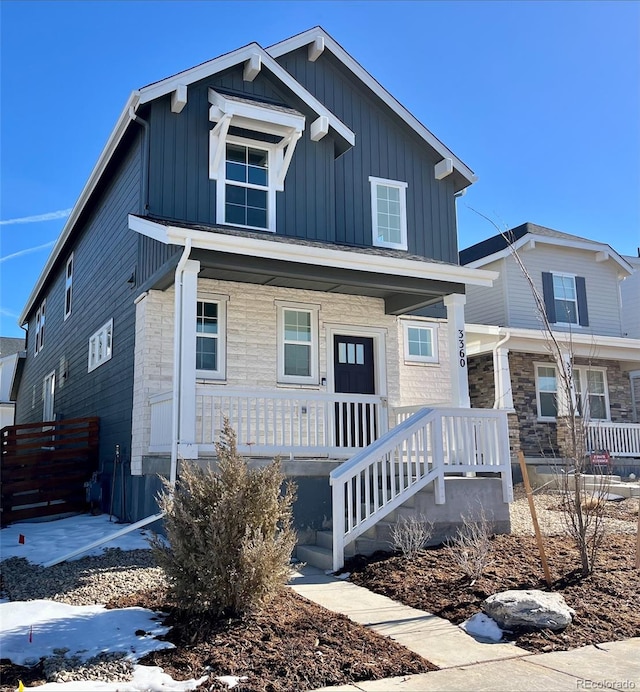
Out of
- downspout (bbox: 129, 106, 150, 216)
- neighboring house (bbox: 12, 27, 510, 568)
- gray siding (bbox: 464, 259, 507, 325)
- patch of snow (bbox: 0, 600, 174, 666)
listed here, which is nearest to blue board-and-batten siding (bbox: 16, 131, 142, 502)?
neighboring house (bbox: 12, 27, 510, 568)

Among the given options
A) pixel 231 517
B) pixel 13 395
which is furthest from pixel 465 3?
pixel 13 395

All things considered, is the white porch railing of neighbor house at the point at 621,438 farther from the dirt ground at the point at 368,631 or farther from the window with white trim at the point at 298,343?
the dirt ground at the point at 368,631

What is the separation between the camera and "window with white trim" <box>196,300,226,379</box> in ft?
34.7

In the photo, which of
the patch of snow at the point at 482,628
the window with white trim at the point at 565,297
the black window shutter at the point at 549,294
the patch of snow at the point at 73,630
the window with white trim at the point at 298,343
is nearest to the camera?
the patch of snow at the point at 73,630

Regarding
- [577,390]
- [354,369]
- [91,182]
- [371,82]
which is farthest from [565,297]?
[91,182]

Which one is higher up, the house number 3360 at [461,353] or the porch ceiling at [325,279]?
the porch ceiling at [325,279]

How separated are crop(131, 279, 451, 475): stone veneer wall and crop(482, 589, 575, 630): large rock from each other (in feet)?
20.4

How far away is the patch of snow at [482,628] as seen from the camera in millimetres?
5031

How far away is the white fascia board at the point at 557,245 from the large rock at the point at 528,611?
1308 cm

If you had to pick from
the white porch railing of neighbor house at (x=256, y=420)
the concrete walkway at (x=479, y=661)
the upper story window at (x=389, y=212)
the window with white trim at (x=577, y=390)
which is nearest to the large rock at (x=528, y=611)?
the concrete walkway at (x=479, y=661)

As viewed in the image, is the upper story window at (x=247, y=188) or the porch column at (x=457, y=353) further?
the upper story window at (x=247, y=188)

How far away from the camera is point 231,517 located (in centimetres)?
512

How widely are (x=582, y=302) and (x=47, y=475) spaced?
A: 14.6 meters

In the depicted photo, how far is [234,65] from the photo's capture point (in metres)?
11.3
